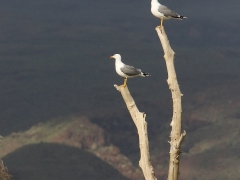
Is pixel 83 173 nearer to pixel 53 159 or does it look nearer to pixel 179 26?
pixel 53 159

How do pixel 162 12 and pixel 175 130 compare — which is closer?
pixel 175 130

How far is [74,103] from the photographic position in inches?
2323

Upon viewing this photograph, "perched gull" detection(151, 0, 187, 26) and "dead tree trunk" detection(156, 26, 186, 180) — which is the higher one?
"perched gull" detection(151, 0, 187, 26)

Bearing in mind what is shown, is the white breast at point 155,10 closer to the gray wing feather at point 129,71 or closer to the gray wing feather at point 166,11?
the gray wing feather at point 166,11

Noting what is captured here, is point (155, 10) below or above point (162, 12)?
above

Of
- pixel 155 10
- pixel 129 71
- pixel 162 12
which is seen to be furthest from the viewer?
pixel 155 10

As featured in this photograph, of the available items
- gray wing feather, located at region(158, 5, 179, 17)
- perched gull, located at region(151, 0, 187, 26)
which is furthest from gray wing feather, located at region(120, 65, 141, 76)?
gray wing feather, located at region(158, 5, 179, 17)

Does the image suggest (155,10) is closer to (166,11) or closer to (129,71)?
(166,11)

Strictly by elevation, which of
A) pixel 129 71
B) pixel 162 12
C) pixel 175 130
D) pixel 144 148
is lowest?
pixel 144 148

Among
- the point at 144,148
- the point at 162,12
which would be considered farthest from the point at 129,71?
the point at 144,148

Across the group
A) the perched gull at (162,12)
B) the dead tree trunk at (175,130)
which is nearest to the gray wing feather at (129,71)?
the perched gull at (162,12)

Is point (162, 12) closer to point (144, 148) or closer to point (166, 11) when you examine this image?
point (166, 11)

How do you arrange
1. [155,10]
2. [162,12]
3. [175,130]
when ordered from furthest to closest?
[155,10]
[162,12]
[175,130]

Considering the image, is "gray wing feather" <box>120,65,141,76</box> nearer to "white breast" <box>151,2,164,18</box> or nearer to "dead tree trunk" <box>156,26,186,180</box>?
"white breast" <box>151,2,164,18</box>
